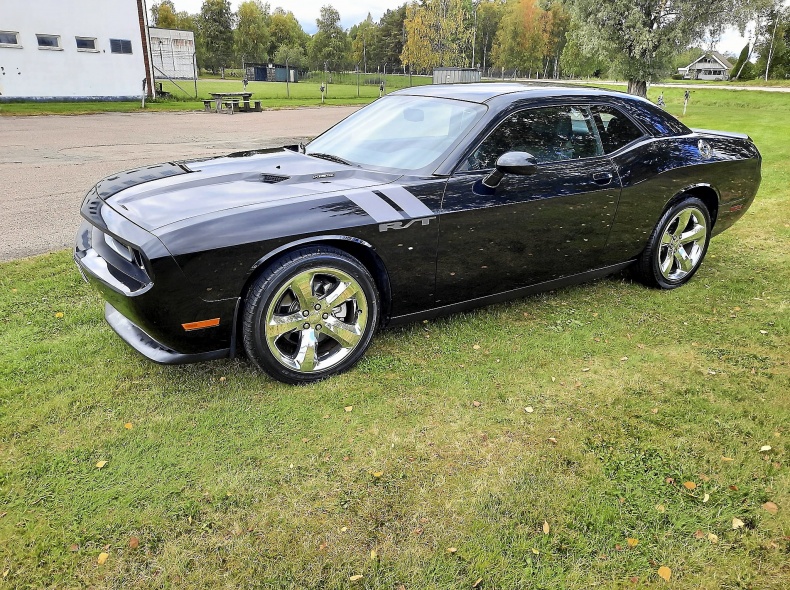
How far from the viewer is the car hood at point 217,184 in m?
2.94

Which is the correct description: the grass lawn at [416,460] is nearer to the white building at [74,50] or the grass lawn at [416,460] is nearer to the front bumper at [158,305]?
the front bumper at [158,305]

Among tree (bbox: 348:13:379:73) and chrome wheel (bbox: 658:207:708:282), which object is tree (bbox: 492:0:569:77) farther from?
chrome wheel (bbox: 658:207:708:282)

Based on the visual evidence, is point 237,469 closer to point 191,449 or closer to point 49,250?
point 191,449

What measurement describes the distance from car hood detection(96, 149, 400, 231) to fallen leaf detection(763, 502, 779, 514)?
7.71 ft

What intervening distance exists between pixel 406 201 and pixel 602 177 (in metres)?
1.55

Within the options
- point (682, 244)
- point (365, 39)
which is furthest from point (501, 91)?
point (365, 39)

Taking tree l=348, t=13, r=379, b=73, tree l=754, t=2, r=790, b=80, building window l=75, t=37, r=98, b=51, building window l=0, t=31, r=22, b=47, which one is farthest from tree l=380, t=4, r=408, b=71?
building window l=0, t=31, r=22, b=47

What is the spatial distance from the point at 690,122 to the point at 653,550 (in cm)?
1922

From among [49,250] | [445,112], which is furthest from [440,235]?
[49,250]

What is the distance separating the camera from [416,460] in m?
2.65

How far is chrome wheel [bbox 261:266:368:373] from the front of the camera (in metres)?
3.04

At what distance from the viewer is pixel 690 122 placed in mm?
18406

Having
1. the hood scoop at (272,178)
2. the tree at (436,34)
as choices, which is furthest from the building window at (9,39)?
the tree at (436,34)

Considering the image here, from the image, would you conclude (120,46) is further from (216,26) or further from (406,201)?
(216,26)
